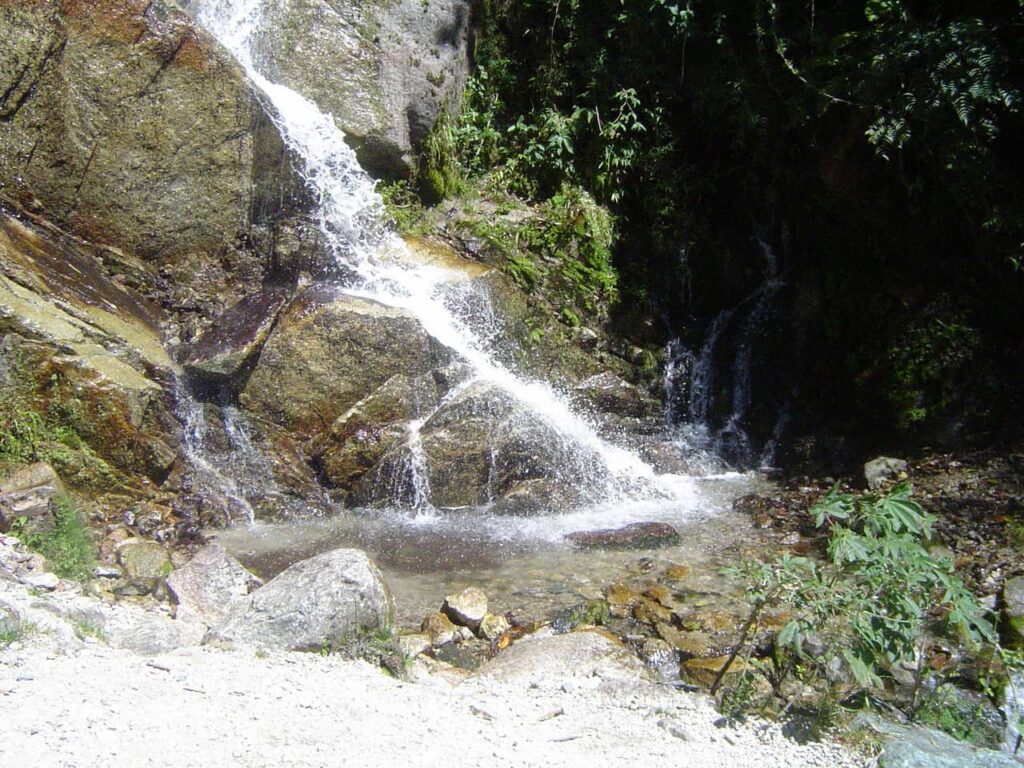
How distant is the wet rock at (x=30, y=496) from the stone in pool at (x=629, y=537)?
12.2 ft

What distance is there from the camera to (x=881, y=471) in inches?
287

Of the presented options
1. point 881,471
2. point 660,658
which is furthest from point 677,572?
point 881,471

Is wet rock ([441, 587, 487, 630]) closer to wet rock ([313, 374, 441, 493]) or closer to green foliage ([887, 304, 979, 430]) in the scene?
wet rock ([313, 374, 441, 493])

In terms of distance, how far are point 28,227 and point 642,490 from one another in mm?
6047

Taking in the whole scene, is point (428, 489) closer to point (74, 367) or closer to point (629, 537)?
point (629, 537)

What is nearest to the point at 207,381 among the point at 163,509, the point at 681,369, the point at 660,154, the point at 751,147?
the point at 163,509

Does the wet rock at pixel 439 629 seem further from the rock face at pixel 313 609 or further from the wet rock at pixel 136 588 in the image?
the wet rock at pixel 136 588

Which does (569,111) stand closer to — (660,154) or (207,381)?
(660,154)

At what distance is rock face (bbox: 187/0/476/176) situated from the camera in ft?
31.7

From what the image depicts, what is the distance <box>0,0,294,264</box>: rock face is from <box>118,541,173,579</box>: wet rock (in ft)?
12.7

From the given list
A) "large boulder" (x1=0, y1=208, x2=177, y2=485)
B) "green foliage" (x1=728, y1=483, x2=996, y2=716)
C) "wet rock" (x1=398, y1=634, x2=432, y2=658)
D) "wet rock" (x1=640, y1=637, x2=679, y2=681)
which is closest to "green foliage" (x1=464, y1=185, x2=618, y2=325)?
"large boulder" (x1=0, y1=208, x2=177, y2=485)

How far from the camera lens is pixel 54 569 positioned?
16.4ft

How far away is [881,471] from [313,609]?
5151 mm

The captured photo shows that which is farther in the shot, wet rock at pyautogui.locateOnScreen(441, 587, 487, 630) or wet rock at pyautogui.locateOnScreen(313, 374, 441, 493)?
wet rock at pyautogui.locateOnScreen(313, 374, 441, 493)
